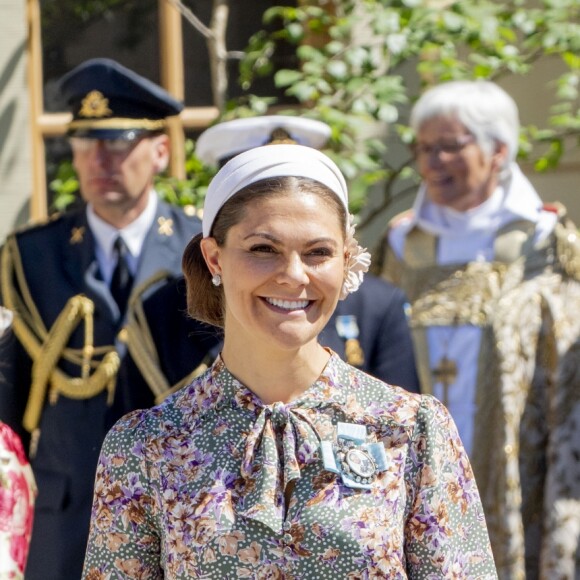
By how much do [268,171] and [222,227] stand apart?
13cm

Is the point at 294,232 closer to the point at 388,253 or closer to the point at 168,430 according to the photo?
the point at 168,430

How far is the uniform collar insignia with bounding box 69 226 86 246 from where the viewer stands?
179 inches

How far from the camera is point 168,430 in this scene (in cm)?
266

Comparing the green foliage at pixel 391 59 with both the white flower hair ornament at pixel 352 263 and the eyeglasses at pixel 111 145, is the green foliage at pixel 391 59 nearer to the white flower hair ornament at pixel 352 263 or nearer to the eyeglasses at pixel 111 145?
the eyeglasses at pixel 111 145

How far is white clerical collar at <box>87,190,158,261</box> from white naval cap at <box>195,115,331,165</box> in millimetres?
287

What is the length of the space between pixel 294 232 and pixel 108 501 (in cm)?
52

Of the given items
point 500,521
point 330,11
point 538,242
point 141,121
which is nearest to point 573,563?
point 500,521

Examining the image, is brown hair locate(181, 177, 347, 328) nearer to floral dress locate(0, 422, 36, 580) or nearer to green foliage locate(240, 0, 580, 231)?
floral dress locate(0, 422, 36, 580)

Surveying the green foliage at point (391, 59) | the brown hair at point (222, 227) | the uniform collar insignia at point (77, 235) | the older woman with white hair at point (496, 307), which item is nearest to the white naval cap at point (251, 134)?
the uniform collar insignia at point (77, 235)

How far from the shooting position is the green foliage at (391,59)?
618 cm

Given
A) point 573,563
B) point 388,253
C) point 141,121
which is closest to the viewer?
point 141,121

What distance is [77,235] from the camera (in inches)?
180

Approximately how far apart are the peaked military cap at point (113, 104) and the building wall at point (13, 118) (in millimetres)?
1366

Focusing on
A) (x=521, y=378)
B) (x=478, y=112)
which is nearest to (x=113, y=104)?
(x=478, y=112)
